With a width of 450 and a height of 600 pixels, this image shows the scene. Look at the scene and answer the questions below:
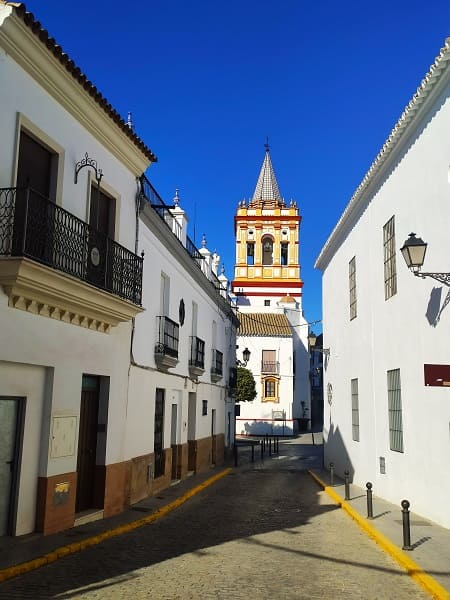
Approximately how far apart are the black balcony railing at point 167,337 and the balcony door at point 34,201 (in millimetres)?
A: 5319

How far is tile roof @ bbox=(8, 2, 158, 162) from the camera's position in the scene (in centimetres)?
715

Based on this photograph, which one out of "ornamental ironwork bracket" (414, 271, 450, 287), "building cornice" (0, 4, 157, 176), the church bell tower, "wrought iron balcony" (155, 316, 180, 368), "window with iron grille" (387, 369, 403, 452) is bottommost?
"window with iron grille" (387, 369, 403, 452)

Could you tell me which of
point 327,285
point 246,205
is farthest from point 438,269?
point 246,205

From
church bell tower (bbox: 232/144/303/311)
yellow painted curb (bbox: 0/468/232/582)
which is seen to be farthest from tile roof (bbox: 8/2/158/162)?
church bell tower (bbox: 232/144/303/311)

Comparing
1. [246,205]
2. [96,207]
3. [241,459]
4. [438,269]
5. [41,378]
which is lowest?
[241,459]

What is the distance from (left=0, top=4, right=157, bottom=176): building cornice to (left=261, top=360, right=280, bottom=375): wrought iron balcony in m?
34.2

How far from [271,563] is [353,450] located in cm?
885

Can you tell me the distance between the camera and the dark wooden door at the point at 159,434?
1335 cm

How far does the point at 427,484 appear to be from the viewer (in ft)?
32.0

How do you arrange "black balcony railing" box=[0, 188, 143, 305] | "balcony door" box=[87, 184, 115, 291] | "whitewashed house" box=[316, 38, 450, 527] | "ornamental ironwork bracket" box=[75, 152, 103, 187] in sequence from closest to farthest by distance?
1. "black balcony railing" box=[0, 188, 143, 305]
2. "balcony door" box=[87, 184, 115, 291]
3. "ornamental ironwork bracket" box=[75, 152, 103, 187]
4. "whitewashed house" box=[316, 38, 450, 527]

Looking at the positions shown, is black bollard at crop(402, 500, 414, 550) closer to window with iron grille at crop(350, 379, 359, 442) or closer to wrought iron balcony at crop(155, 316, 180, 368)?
wrought iron balcony at crop(155, 316, 180, 368)

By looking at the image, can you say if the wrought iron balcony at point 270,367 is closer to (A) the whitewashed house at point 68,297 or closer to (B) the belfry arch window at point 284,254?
(B) the belfry arch window at point 284,254

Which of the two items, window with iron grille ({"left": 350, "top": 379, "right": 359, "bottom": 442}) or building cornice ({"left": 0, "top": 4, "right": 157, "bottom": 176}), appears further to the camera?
window with iron grille ({"left": 350, "top": 379, "right": 359, "bottom": 442})

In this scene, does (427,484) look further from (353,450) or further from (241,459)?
(241,459)
